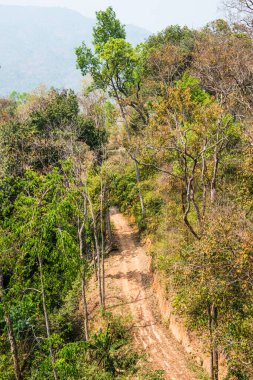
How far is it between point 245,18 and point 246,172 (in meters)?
18.2

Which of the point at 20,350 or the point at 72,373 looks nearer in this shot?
the point at 72,373

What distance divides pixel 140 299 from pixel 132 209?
45.8 feet

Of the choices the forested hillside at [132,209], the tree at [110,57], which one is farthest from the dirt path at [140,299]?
the tree at [110,57]

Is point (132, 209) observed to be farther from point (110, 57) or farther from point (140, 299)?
point (110, 57)

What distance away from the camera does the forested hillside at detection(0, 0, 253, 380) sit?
44.8ft

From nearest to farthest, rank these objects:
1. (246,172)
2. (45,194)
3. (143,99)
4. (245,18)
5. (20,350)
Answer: (45,194), (246,172), (20,350), (245,18), (143,99)

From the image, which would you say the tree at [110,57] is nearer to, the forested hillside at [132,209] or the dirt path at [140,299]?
the forested hillside at [132,209]

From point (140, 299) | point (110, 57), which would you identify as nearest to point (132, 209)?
point (140, 299)

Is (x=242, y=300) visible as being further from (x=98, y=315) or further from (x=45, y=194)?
Answer: (x=98, y=315)

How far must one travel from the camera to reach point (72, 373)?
13.7 m

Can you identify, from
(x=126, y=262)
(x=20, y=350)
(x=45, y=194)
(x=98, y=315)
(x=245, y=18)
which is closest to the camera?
(x=45, y=194)

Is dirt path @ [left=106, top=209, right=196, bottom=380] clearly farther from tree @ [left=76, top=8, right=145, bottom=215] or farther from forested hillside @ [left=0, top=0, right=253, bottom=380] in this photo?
tree @ [left=76, top=8, right=145, bottom=215]

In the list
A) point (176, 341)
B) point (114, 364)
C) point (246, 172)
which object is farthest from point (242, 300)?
point (176, 341)

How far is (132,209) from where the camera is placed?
4050cm
